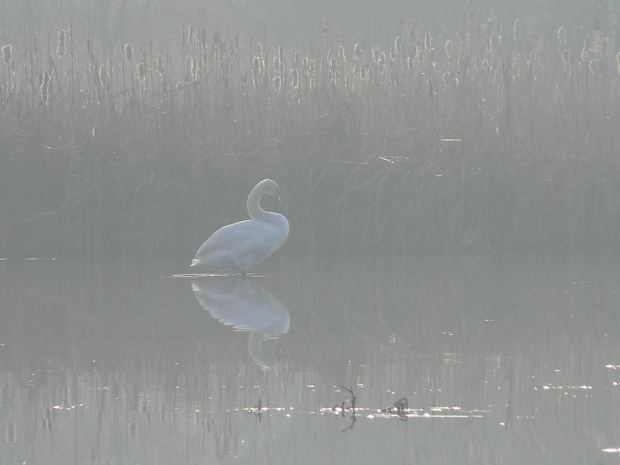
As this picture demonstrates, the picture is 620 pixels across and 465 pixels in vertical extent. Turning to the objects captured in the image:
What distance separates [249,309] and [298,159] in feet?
10.7

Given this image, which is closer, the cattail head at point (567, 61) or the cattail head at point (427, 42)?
the cattail head at point (567, 61)

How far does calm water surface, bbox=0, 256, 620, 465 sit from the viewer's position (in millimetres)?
3883

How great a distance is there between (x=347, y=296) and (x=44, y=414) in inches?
122

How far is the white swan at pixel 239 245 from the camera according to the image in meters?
8.27

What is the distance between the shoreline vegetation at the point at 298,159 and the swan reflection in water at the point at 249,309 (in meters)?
1.46

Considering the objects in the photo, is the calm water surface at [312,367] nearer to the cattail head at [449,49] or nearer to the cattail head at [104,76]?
the cattail head at [104,76]

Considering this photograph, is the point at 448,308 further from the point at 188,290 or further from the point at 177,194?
the point at 177,194

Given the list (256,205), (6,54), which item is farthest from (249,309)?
(6,54)

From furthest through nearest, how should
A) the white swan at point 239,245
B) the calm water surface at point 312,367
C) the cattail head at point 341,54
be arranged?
the cattail head at point 341,54 < the white swan at point 239,245 < the calm water surface at point 312,367

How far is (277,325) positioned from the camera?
20.0 ft

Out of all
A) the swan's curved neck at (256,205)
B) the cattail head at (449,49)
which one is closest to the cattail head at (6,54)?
the swan's curved neck at (256,205)

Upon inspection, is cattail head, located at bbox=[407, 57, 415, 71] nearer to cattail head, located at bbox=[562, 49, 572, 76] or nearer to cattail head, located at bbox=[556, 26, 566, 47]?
cattail head, located at bbox=[562, 49, 572, 76]

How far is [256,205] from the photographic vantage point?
29.1 ft

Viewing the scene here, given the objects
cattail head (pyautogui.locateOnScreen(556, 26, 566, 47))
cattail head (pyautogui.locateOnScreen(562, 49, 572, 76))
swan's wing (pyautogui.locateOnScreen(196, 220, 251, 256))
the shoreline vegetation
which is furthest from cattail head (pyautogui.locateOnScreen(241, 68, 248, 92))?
cattail head (pyautogui.locateOnScreen(556, 26, 566, 47))
